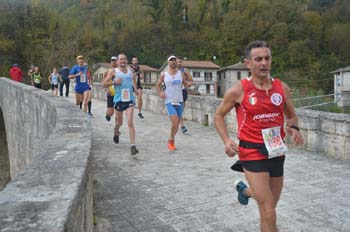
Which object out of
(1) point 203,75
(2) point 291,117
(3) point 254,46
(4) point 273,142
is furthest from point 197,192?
(1) point 203,75

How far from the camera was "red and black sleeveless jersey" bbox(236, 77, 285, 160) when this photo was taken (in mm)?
3211

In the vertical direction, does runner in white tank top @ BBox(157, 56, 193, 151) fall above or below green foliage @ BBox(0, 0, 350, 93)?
below

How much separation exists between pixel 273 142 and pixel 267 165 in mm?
189

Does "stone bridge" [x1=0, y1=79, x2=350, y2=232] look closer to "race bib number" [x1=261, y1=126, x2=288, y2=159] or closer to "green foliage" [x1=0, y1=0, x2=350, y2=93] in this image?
"race bib number" [x1=261, y1=126, x2=288, y2=159]

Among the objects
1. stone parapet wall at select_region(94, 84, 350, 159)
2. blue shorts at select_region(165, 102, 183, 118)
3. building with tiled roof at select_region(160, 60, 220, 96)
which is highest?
building with tiled roof at select_region(160, 60, 220, 96)

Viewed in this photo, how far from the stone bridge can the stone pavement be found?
1 cm

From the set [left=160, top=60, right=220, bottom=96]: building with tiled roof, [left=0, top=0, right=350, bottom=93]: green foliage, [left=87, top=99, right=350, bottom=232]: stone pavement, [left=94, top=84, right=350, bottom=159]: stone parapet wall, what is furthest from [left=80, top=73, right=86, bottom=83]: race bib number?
[left=160, top=60, right=220, bottom=96]: building with tiled roof

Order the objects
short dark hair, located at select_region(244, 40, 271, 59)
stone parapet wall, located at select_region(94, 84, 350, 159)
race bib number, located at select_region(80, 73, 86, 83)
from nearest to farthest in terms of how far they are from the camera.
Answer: short dark hair, located at select_region(244, 40, 271, 59) < stone parapet wall, located at select_region(94, 84, 350, 159) < race bib number, located at select_region(80, 73, 86, 83)

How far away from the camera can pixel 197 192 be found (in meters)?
4.99

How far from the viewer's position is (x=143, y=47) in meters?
78.4

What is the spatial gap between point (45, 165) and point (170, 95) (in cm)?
510

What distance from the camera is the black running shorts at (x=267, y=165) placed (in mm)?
3166

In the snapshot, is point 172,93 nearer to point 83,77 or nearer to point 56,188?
point 83,77

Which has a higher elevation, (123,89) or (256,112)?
(123,89)
